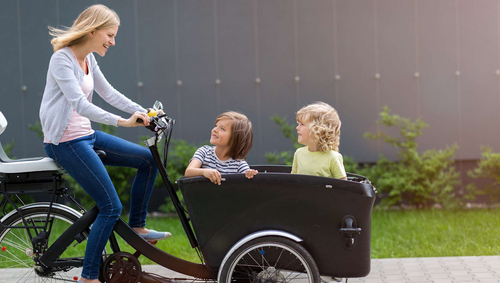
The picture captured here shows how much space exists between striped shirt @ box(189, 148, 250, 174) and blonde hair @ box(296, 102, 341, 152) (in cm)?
44

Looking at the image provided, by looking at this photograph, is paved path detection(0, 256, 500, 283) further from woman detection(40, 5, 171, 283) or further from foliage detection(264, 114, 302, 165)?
foliage detection(264, 114, 302, 165)

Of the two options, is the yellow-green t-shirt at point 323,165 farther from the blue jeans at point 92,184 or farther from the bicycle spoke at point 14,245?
the bicycle spoke at point 14,245

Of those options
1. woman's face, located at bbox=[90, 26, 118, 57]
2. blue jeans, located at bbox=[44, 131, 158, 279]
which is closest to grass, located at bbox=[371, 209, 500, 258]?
blue jeans, located at bbox=[44, 131, 158, 279]

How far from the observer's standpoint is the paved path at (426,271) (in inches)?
151

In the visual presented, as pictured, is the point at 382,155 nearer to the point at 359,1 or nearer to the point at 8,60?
the point at 359,1

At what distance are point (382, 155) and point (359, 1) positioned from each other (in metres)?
2.03

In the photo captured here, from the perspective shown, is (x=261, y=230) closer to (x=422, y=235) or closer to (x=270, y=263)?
(x=270, y=263)

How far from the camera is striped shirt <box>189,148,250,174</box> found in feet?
10.3

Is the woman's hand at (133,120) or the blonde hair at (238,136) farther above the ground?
the woman's hand at (133,120)

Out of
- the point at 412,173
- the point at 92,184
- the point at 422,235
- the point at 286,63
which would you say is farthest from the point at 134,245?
the point at 286,63

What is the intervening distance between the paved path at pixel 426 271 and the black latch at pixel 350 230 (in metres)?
1.17

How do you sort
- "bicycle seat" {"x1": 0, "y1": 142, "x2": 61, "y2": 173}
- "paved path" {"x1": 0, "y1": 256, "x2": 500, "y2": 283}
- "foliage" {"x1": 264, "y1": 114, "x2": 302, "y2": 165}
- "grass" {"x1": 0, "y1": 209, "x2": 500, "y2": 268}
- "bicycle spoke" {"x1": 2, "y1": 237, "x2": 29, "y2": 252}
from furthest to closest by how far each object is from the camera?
"foliage" {"x1": 264, "y1": 114, "x2": 302, "y2": 165}
"grass" {"x1": 0, "y1": 209, "x2": 500, "y2": 268}
"paved path" {"x1": 0, "y1": 256, "x2": 500, "y2": 283}
"bicycle spoke" {"x1": 2, "y1": 237, "x2": 29, "y2": 252}
"bicycle seat" {"x1": 0, "y1": 142, "x2": 61, "y2": 173}

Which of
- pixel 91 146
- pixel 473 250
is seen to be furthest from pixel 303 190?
pixel 473 250

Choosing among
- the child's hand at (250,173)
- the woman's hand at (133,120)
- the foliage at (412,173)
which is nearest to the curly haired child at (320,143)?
the child's hand at (250,173)
